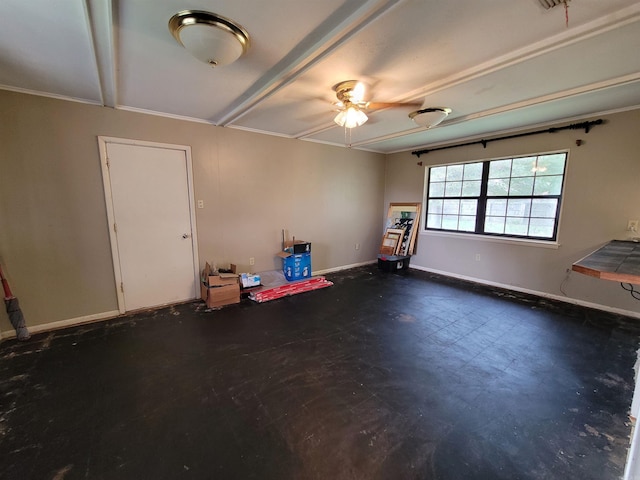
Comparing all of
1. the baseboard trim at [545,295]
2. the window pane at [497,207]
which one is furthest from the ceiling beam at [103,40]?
the baseboard trim at [545,295]

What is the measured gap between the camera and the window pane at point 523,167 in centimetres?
389

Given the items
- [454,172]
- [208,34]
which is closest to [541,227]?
[454,172]

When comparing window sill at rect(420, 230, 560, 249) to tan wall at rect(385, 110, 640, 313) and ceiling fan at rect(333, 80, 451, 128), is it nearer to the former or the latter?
tan wall at rect(385, 110, 640, 313)

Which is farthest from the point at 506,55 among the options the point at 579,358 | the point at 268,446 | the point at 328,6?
the point at 268,446

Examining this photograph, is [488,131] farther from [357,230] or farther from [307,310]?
[307,310]

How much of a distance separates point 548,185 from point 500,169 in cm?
69

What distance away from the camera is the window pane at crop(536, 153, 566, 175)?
3.62 metres

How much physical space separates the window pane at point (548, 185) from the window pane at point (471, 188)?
2.60 ft

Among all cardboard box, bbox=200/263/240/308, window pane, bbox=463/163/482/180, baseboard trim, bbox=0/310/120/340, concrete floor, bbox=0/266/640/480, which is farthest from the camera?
window pane, bbox=463/163/482/180

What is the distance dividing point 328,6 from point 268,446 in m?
2.54

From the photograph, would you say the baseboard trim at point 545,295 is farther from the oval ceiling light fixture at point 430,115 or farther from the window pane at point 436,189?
the oval ceiling light fixture at point 430,115

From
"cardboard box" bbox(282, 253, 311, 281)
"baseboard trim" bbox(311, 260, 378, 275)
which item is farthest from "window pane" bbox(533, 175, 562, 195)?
"cardboard box" bbox(282, 253, 311, 281)

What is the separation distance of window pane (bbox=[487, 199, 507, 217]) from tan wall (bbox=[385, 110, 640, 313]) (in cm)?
48

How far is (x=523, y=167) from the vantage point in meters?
3.97
